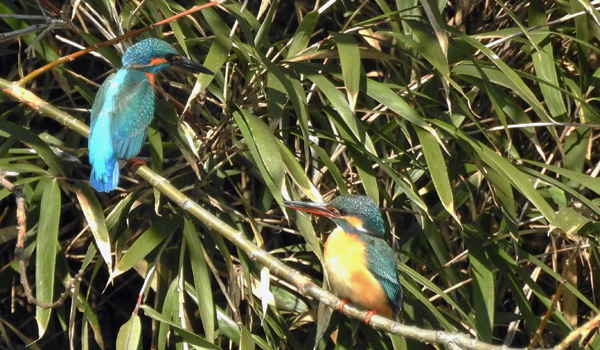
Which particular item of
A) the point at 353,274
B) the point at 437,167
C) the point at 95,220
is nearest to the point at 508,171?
the point at 437,167

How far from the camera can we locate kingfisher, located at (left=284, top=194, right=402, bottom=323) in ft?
9.25

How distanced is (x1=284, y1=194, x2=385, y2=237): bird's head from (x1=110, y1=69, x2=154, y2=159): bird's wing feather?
2.40 feet

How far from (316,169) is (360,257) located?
0.57 metres

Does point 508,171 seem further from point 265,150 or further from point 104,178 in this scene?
point 104,178

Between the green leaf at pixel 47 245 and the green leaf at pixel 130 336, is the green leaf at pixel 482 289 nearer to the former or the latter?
the green leaf at pixel 130 336

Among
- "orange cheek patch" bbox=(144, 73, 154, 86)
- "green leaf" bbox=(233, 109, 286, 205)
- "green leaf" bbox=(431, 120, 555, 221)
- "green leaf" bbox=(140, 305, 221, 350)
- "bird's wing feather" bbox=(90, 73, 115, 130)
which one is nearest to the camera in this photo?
"green leaf" bbox=(233, 109, 286, 205)

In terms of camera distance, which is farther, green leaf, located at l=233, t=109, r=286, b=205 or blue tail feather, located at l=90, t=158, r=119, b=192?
blue tail feather, located at l=90, t=158, r=119, b=192

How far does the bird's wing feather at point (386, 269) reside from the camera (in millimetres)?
2890

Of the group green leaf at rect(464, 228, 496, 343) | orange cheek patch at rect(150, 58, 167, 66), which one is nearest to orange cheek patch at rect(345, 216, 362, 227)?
green leaf at rect(464, 228, 496, 343)

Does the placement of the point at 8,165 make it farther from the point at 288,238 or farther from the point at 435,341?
the point at 435,341

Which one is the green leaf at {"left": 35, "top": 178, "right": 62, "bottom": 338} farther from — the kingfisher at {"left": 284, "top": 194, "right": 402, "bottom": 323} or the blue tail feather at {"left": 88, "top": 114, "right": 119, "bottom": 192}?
the kingfisher at {"left": 284, "top": 194, "right": 402, "bottom": 323}

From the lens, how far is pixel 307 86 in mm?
3545

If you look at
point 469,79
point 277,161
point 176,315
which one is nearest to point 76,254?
point 176,315

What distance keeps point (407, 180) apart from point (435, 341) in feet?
4.16
